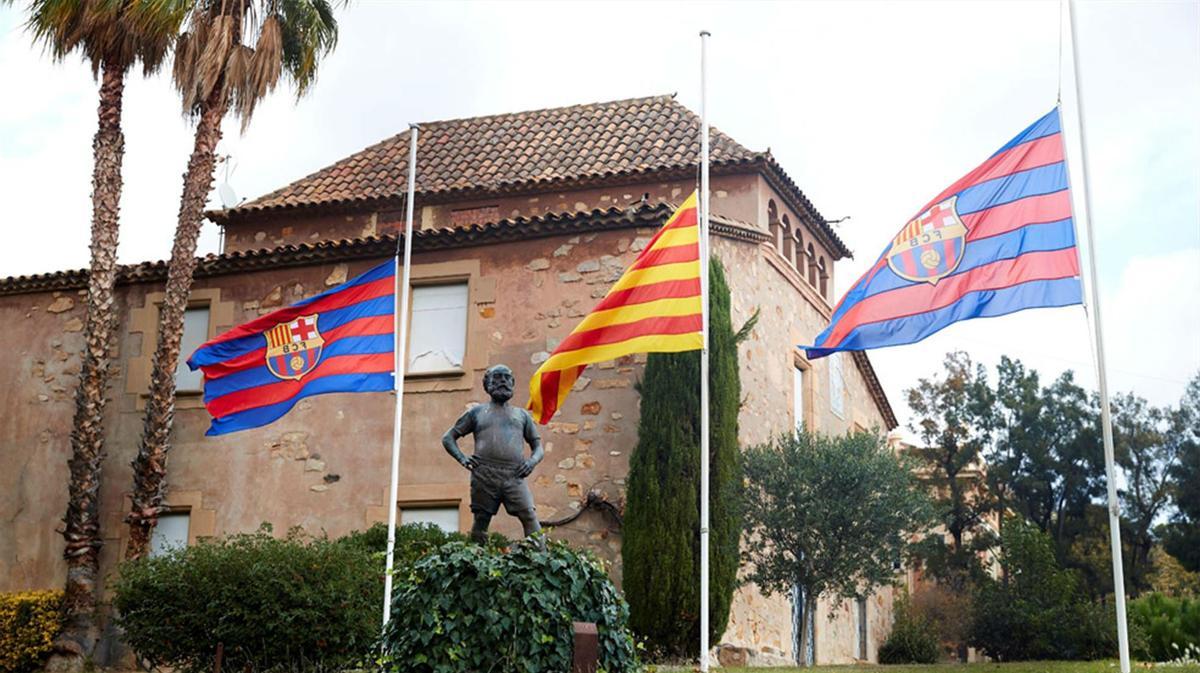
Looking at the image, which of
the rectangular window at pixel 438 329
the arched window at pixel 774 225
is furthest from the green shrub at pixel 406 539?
the arched window at pixel 774 225

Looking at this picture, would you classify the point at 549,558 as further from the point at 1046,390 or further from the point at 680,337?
the point at 1046,390

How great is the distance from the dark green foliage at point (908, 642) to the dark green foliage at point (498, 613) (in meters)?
18.0

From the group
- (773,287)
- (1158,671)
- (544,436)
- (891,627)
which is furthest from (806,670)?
(891,627)

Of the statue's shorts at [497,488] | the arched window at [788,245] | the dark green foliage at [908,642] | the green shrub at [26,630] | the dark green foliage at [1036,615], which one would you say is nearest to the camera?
the statue's shorts at [497,488]

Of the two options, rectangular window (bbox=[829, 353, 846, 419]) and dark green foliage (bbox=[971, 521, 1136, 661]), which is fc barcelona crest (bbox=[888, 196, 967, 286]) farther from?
rectangular window (bbox=[829, 353, 846, 419])

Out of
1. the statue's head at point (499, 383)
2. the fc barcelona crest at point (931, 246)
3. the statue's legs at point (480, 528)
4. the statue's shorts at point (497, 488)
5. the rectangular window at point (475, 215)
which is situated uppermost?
the rectangular window at point (475, 215)

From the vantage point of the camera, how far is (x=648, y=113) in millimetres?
→ 24359

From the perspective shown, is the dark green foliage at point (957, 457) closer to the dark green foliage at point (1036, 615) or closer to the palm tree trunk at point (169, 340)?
the dark green foliage at point (1036, 615)

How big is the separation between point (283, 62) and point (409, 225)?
24.1ft

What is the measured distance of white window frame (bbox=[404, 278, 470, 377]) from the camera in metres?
19.2

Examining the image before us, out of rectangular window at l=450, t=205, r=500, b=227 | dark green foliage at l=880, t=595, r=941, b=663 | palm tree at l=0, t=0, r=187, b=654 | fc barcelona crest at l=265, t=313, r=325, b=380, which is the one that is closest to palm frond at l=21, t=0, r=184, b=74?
palm tree at l=0, t=0, r=187, b=654

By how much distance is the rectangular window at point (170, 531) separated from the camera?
19.9 m

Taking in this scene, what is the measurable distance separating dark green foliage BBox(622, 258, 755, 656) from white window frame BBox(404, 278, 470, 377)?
2990 millimetres

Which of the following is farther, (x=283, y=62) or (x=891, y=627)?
(x=891, y=627)
